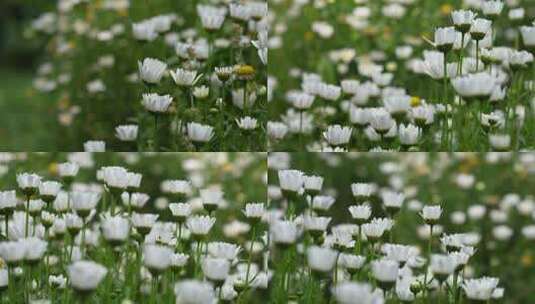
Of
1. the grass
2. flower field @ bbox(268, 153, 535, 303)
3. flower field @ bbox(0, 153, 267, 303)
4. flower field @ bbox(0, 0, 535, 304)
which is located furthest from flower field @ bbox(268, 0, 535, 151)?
the grass

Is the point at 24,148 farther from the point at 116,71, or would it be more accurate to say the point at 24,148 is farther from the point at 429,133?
the point at 429,133

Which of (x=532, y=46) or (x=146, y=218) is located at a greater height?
(x=532, y=46)

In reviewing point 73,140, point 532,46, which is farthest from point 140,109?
point 532,46

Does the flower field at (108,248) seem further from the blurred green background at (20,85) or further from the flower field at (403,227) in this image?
the blurred green background at (20,85)

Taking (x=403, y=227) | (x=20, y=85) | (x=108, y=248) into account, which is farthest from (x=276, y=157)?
(x=20, y=85)

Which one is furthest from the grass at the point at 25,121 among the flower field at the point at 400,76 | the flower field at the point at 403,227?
the flower field at the point at 403,227

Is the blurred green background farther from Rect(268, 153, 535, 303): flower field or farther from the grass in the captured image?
Rect(268, 153, 535, 303): flower field
